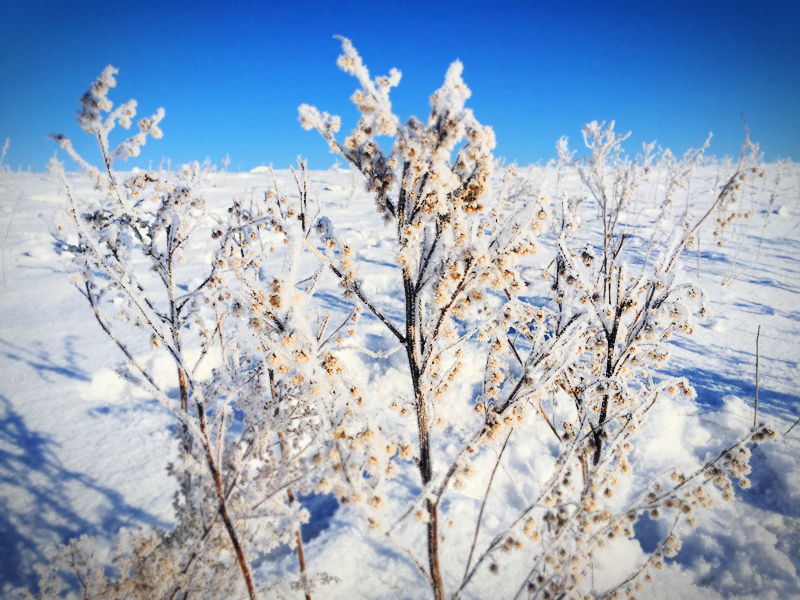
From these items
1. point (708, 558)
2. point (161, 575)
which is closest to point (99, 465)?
point (161, 575)

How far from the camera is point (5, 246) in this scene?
950 centimetres

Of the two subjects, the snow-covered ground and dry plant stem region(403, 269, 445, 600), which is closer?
dry plant stem region(403, 269, 445, 600)

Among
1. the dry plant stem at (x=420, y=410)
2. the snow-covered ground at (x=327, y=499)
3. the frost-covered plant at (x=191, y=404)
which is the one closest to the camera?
the dry plant stem at (x=420, y=410)

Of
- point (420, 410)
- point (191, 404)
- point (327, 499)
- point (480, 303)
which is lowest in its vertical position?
point (327, 499)

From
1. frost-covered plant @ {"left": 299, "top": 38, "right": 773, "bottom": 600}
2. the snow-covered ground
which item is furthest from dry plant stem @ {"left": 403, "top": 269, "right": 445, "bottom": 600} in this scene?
the snow-covered ground

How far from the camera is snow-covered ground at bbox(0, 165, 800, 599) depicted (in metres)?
3.15

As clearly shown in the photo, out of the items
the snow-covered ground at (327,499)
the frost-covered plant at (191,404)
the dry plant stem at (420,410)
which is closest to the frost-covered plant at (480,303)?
the dry plant stem at (420,410)

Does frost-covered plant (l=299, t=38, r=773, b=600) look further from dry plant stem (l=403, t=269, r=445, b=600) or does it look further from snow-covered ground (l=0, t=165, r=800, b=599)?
snow-covered ground (l=0, t=165, r=800, b=599)

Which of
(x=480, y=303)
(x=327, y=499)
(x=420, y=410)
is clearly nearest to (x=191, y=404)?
(x=420, y=410)

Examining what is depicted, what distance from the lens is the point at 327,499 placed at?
166 inches

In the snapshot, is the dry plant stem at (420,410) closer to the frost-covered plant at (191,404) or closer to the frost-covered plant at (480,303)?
the frost-covered plant at (480,303)

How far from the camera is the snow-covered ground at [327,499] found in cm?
315

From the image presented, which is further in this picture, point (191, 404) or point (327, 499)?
point (327, 499)

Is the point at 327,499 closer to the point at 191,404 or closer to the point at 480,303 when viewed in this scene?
the point at 191,404
